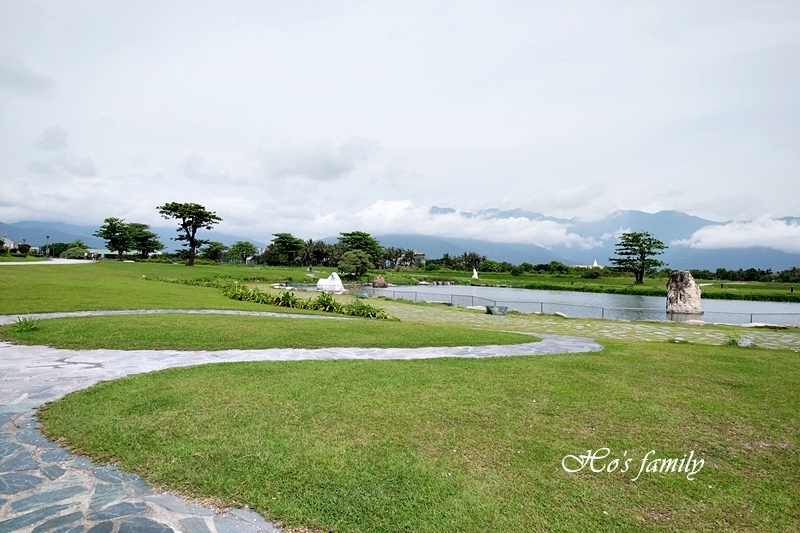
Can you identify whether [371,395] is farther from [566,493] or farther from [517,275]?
[517,275]

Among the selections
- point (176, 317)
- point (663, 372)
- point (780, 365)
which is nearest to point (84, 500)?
point (663, 372)

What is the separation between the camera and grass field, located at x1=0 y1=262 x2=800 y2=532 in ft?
10.5

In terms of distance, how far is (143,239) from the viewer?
6700 cm

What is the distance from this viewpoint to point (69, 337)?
9.19 meters

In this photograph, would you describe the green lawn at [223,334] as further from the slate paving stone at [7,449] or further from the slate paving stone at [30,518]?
the slate paving stone at [30,518]

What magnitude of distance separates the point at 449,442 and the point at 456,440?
9 centimetres

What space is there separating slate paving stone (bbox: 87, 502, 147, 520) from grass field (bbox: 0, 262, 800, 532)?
32 cm

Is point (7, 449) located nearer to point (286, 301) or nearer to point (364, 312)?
point (364, 312)

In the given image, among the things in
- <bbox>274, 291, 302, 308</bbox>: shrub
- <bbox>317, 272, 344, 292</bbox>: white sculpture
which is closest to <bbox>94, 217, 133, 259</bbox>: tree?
<bbox>317, 272, 344, 292</bbox>: white sculpture

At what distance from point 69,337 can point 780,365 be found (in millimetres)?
14244

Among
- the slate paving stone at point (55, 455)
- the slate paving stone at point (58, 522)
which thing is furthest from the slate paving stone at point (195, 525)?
the slate paving stone at point (55, 455)

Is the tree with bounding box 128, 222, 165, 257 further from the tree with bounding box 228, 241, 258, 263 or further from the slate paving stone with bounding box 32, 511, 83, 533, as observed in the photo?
the slate paving stone with bounding box 32, 511, 83, 533

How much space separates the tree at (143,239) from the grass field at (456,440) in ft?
222

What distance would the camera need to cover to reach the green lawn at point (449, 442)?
3.19 metres
